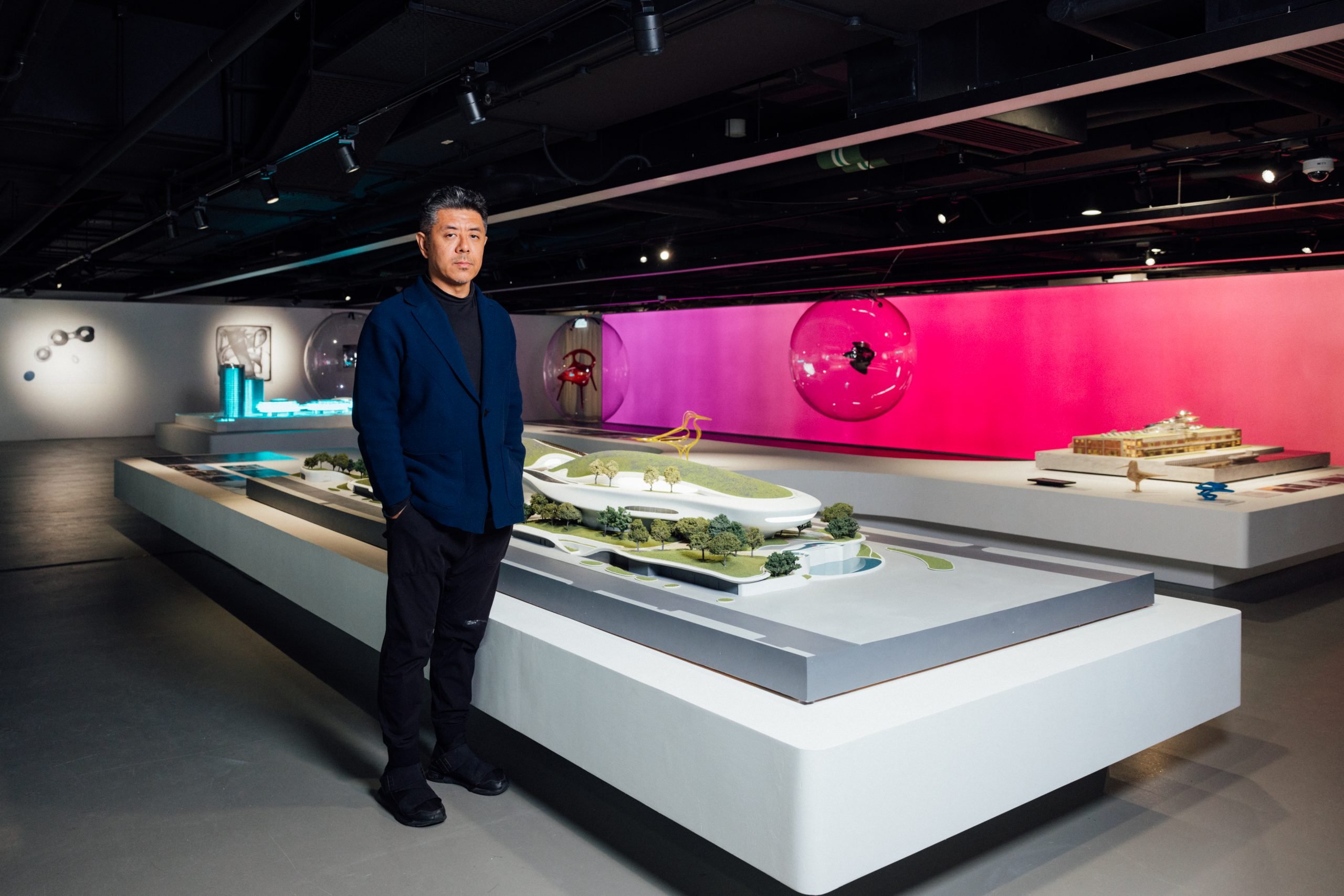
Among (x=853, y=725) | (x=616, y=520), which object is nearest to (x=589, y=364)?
(x=616, y=520)

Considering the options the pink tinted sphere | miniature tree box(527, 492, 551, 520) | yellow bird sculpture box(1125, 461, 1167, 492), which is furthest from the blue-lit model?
miniature tree box(527, 492, 551, 520)

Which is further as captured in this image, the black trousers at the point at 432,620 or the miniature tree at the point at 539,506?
the miniature tree at the point at 539,506

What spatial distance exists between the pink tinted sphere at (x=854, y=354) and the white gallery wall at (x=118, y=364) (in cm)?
1146

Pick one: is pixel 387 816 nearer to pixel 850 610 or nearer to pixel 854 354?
pixel 850 610

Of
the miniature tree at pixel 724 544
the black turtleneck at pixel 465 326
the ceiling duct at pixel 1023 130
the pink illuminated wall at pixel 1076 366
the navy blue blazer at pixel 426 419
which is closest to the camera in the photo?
the navy blue blazer at pixel 426 419

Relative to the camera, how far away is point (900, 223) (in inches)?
285

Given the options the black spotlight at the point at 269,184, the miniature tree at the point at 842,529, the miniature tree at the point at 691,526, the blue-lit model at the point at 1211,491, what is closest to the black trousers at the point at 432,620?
the miniature tree at the point at 691,526

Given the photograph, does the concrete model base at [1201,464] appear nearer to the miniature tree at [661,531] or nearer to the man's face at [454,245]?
the miniature tree at [661,531]

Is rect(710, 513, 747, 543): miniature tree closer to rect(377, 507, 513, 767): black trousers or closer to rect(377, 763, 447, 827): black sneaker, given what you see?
rect(377, 507, 513, 767): black trousers

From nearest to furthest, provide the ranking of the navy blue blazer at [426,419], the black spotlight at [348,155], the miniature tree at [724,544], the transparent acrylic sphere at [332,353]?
the navy blue blazer at [426,419] < the miniature tree at [724,544] < the black spotlight at [348,155] < the transparent acrylic sphere at [332,353]

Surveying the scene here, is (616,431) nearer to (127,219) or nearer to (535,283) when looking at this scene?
(535,283)

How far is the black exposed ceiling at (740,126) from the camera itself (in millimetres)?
3545

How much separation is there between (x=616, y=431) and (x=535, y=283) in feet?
7.19

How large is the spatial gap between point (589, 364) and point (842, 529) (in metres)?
8.25
